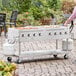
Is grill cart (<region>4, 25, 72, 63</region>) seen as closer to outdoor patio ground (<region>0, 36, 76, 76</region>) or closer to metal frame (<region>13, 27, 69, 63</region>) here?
metal frame (<region>13, 27, 69, 63</region>)

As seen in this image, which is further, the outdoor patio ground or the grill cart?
the grill cart

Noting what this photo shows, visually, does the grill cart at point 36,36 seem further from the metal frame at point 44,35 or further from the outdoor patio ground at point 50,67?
the outdoor patio ground at point 50,67

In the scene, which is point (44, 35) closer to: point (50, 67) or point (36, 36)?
point (36, 36)

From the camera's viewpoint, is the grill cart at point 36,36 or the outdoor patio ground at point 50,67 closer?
the outdoor patio ground at point 50,67

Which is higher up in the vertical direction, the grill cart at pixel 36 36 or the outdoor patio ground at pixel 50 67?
the grill cart at pixel 36 36

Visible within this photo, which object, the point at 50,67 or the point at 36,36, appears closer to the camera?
the point at 50,67

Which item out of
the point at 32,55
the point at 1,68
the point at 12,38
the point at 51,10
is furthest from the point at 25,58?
the point at 51,10

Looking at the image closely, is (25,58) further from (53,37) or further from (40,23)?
(40,23)

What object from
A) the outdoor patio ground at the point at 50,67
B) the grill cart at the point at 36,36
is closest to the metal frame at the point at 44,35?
the grill cart at the point at 36,36

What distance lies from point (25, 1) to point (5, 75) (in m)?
17.5

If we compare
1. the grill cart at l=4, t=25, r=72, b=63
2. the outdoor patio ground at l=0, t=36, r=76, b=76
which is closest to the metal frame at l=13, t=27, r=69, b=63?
the grill cart at l=4, t=25, r=72, b=63

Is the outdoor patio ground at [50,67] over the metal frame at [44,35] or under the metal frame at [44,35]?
under

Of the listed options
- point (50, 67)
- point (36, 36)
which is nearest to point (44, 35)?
point (36, 36)

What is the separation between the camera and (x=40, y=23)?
19094 millimetres
